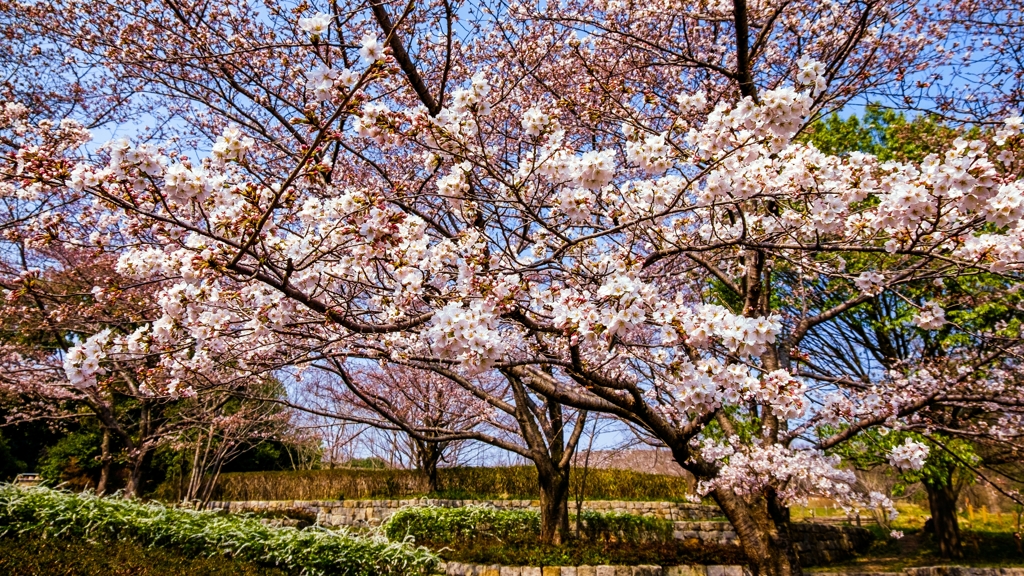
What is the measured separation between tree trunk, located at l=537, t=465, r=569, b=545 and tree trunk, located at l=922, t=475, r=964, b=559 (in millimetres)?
7939

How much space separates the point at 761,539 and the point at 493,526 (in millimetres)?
5272

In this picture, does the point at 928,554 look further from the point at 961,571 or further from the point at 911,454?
the point at 911,454

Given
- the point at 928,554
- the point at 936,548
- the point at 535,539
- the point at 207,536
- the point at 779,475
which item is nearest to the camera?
the point at 779,475

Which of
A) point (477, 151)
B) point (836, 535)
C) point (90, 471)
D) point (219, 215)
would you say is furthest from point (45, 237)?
point (90, 471)

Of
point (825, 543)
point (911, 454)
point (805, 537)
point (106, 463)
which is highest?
point (911, 454)

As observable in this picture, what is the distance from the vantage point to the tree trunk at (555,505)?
23.3 ft

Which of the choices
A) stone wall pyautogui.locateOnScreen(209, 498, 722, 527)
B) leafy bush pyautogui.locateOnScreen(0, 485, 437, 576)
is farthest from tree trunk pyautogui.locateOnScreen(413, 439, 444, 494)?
leafy bush pyautogui.locateOnScreen(0, 485, 437, 576)

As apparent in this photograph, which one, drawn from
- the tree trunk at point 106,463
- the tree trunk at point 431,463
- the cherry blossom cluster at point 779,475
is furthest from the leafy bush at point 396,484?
the cherry blossom cluster at point 779,475

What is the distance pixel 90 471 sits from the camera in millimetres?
14109

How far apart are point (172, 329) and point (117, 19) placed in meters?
4.29

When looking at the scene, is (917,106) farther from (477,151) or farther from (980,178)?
(477,151)

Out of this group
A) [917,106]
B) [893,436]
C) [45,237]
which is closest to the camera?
[45,237]

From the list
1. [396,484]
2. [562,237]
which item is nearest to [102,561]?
[562,237]

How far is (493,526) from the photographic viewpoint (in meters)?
8.71
